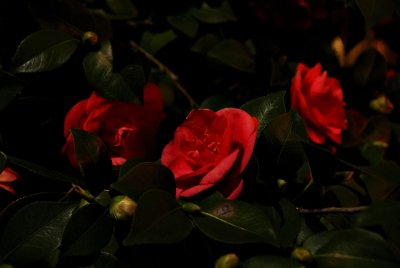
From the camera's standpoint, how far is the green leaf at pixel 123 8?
881 mm

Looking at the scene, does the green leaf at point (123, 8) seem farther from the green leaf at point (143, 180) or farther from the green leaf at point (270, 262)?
the green leaf at point (270, 262)

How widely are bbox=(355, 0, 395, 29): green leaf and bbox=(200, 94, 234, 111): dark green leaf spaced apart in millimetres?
276

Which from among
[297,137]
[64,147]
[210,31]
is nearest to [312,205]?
[297,137]

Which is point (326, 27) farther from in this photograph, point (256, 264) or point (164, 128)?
point (256, 264)

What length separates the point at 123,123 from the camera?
68 cm

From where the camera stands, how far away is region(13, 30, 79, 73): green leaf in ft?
2.11

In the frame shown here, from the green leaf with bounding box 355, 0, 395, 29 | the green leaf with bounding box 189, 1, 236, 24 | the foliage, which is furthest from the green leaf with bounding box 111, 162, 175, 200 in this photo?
the green leaf with bounding box 189, 1, 236, 24

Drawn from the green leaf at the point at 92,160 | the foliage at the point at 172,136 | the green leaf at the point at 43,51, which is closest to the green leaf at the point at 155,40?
the foliage at the point at 172,136

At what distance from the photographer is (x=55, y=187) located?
2.16 feet

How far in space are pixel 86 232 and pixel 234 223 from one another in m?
0.16

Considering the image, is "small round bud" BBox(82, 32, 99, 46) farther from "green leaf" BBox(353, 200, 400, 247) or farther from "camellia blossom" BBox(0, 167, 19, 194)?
"green leaf" BBox(353, 200, 400, 247)

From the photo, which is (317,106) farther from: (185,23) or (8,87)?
(8,87)

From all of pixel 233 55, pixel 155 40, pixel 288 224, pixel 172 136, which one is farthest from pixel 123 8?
pixel 288 224

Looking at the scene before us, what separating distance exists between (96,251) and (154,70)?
0.43 m
